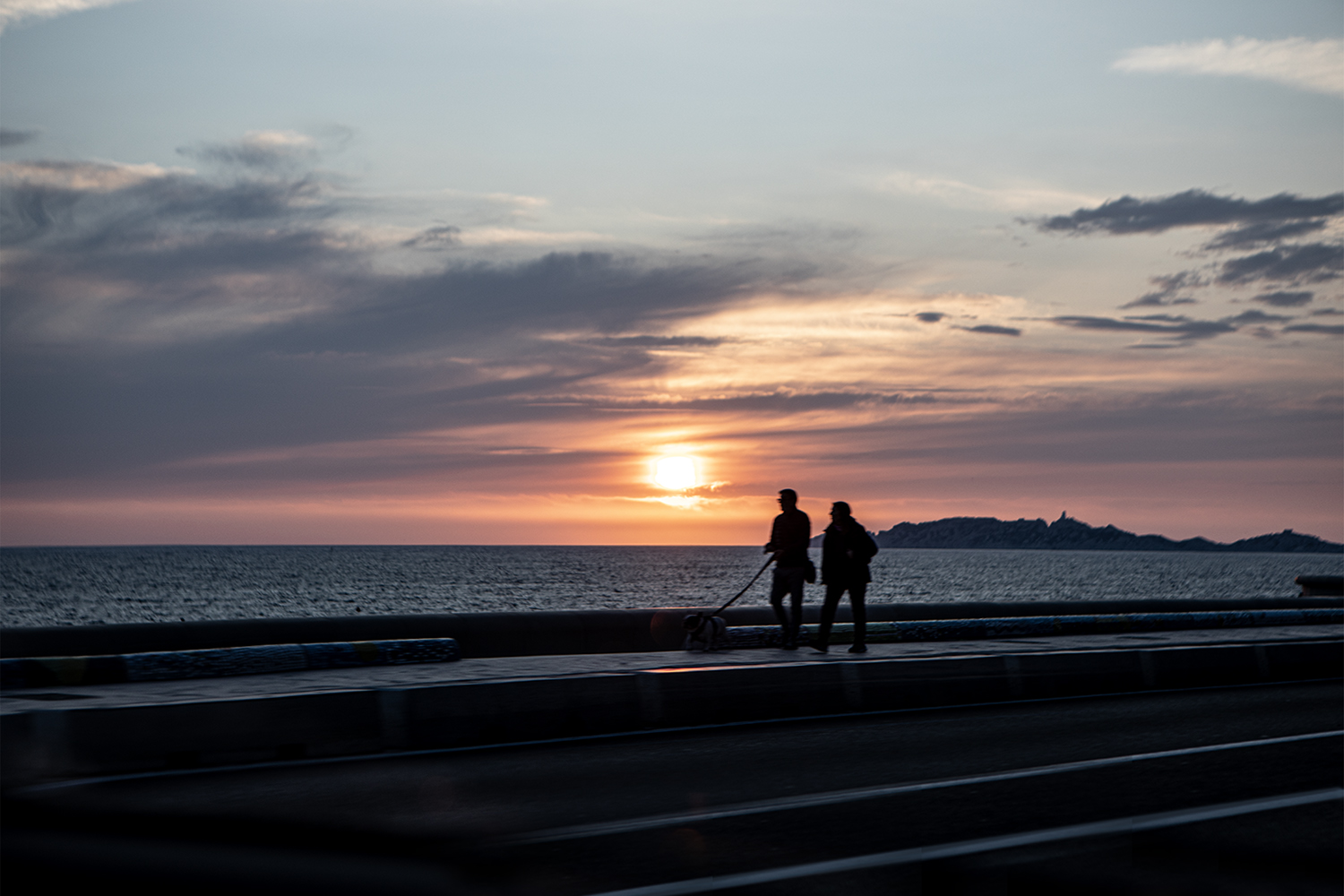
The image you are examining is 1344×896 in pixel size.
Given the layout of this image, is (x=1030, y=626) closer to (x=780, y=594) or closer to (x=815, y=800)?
(x=780, y=594)

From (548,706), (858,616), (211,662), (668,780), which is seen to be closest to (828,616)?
(858,616)

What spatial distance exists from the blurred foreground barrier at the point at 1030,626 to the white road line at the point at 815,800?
6.38 metres

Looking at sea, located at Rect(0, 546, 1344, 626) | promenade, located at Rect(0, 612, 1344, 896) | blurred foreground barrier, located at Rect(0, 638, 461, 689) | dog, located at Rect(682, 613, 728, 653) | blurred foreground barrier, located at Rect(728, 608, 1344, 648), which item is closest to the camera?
promenade, located at Rect(0, 612, 1344, 896)

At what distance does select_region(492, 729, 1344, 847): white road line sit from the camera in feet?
19.6

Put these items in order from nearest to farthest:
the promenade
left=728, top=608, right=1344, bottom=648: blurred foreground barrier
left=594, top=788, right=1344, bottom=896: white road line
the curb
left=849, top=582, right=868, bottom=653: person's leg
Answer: the promenade
left=594, top=788, right=1344, bottom=896: white road line
the curb
left=849, top=582, right=868, bottom=653: person's leg
left=728, top=608, right=1344, bottom=648: blurred foreground barrier

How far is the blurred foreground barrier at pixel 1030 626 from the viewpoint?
49.6ft

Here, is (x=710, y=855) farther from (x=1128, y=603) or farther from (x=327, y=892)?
(x=1128, y=603)

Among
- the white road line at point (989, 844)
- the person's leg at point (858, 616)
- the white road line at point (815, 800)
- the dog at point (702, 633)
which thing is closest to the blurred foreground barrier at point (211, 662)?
the dog at point (702, 633)

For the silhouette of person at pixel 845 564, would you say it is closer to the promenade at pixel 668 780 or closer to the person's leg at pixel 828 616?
the person's leg at pixel 828 616

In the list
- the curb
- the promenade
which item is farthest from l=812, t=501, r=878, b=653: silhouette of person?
the curb

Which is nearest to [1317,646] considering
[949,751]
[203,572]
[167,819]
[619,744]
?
[949,751]

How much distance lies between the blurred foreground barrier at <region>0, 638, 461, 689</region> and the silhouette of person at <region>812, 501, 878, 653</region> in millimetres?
4329

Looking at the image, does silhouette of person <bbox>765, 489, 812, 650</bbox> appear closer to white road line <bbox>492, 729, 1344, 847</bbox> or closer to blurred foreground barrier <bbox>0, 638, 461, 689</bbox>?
blurred foreground barrier <bbox>0, 638, 461, 689</bbox>

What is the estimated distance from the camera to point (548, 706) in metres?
9.52
